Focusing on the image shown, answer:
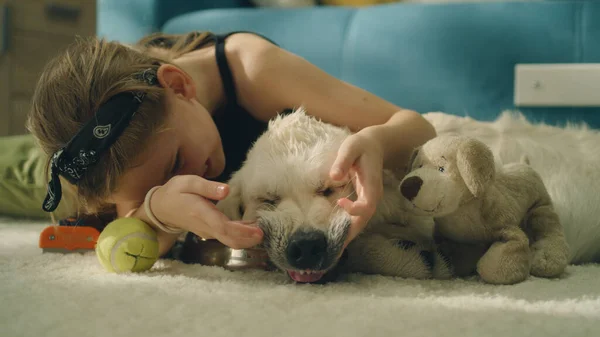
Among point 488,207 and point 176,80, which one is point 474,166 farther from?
point 176,80

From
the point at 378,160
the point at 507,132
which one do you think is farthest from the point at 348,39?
the point at 378,160

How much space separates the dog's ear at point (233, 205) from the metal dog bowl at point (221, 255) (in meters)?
0.08

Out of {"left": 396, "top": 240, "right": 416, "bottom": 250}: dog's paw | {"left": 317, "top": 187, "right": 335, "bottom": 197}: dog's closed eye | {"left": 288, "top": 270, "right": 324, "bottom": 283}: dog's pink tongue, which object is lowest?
{"left": 288, "top": 270, "right": 324, "bottom": 283}: dog's pink tongue

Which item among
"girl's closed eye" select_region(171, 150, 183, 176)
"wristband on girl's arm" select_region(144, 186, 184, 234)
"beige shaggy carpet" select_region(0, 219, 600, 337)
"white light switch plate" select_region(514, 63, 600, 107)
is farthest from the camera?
"white light switch plate" select_region(514, 63, 600, 107)

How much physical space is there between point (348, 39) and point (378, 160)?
4.39ft

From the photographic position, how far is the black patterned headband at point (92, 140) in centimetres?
121

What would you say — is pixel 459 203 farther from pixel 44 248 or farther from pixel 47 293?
pixel 44 248

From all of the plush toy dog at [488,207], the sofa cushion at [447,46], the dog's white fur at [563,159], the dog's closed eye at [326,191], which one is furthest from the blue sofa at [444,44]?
the dog's closed eye at [326,191]

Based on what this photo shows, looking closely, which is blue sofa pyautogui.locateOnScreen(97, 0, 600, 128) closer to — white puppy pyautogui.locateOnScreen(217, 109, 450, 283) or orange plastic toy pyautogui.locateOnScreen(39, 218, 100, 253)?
white puppy pyautogui.locateOnScreen(217, 109, 450, 283)

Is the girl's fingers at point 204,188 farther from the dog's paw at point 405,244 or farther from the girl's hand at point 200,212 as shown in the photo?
the dog's paw at point 405,244

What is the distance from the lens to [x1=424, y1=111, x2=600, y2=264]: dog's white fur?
1343 mm

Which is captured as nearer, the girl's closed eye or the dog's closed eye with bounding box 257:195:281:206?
the dog's closed eye with bounding box 257:195:281:206

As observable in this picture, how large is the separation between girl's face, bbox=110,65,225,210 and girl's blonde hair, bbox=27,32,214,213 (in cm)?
3

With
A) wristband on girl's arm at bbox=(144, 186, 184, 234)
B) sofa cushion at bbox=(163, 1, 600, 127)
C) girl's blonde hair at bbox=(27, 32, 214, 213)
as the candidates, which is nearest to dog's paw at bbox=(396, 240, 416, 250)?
wristband on girl's arm at bbox=(144, 186, 184, 234)
